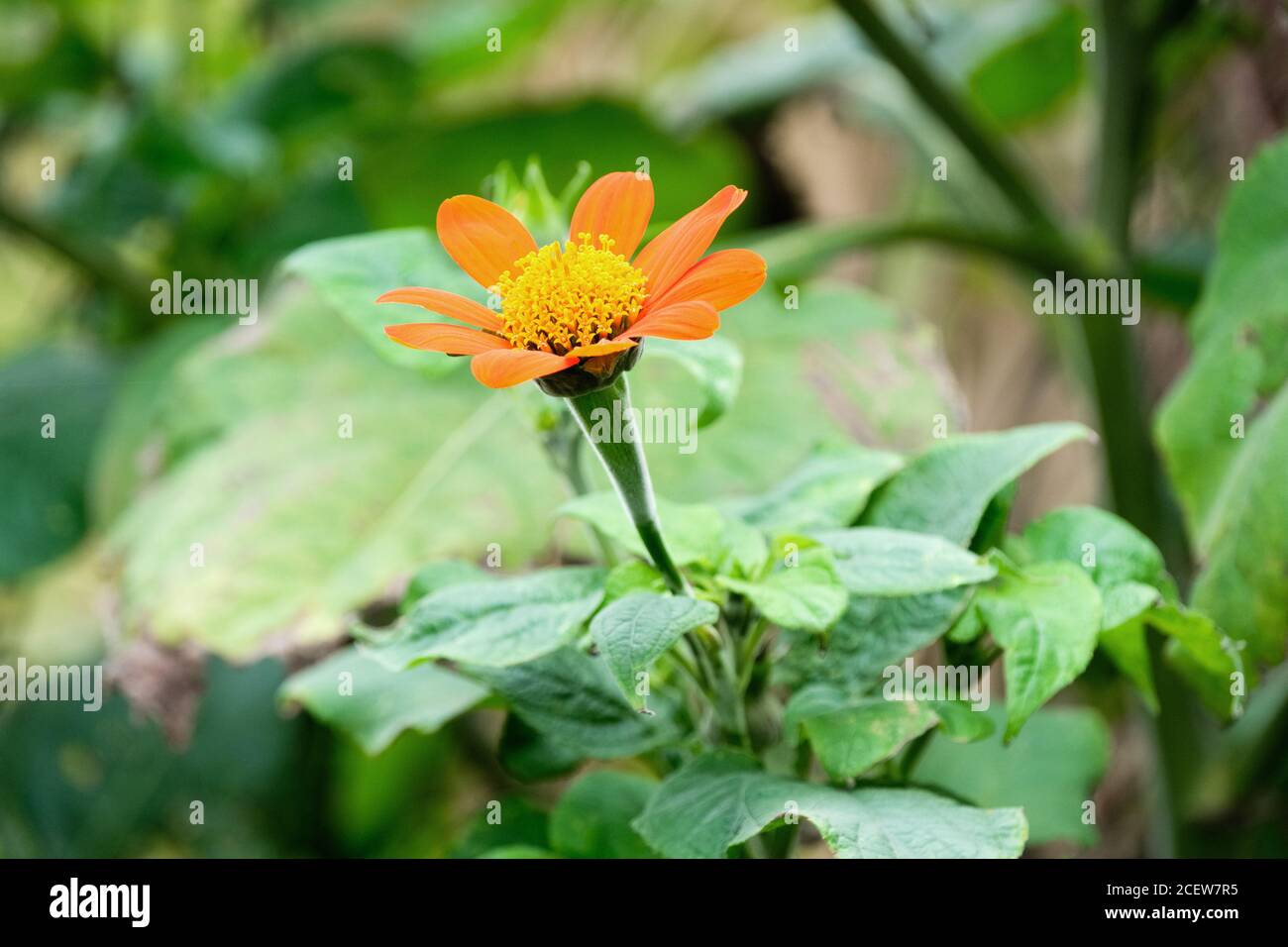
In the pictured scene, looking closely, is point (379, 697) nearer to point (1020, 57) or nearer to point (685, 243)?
point (685, 243)

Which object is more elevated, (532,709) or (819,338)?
(819,338)

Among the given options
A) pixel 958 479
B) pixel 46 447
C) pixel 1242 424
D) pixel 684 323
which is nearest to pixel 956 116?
pixel 1242 424

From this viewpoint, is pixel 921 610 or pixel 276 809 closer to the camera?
pixel 921 610

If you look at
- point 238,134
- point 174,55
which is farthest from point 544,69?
point 238,134

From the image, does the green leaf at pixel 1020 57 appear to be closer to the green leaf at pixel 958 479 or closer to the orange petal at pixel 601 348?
the green leaf at pixel 958 479

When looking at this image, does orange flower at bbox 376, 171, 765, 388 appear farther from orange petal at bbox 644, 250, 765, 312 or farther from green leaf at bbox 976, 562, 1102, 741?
green leaf at bbox 976, 562, 1102, 741

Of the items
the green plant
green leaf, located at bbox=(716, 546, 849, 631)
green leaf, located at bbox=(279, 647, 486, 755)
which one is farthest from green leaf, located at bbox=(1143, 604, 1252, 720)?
green leaf, located at bbox=(279, 647, 486, 755)
